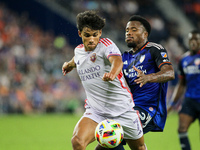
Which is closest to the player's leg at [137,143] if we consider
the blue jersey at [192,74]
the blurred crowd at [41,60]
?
the blue jersey at [192,74]

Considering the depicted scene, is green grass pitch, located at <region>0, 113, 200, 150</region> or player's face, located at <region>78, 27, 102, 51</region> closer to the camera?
player's face, located at <region>78, 27, 102, 51</region>

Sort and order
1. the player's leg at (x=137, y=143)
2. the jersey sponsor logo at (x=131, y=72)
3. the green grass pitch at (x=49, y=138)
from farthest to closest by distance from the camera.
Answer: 1. the green grass pitch at (x=49, y=138)
2. the jersey sponsor logo at (x=131, y=72)
3. the player's leg at (x=137, y=143)

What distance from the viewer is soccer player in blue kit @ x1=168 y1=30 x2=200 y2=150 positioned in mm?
6777

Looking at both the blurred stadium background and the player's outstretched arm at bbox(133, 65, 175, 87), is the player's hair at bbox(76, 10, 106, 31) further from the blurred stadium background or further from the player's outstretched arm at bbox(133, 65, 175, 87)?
the blurred stadium background

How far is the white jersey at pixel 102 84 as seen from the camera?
452 cm

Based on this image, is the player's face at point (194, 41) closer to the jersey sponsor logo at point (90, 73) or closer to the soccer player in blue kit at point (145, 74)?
the soccer player in blue kit at point (145, 74)

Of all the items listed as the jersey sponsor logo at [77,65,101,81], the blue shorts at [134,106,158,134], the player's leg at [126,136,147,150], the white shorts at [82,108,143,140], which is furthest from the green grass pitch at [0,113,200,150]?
the jersey sponsor logo at [77,65,101,81]

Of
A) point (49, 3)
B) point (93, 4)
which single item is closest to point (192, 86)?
point (93, 4)

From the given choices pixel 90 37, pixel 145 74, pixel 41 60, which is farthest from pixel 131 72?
pixel 41 60

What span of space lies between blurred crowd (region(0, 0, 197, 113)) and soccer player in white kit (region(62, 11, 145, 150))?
11217 millimetres

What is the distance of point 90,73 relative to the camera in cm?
457

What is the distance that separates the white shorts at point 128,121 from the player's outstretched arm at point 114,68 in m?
0.77

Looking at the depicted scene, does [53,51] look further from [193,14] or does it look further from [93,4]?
[193,14]

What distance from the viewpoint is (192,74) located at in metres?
7.10
